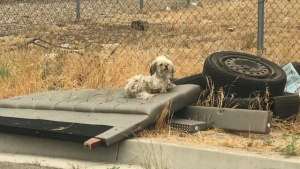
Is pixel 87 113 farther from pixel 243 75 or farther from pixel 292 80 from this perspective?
pixel 292 80

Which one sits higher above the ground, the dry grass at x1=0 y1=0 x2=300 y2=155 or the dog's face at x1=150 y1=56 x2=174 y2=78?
the dog's face at x1=150 y1=56 x2=174 y2=78

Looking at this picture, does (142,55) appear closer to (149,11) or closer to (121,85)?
(121,85)

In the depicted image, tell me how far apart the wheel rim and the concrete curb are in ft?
5.56

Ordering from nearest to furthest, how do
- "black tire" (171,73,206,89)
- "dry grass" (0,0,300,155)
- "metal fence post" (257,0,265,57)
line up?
"dry grass" (0,0,300,155)
"black tire" (171,73,206,89)
"metal fence post" (257,0,265,57)

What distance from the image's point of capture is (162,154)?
5172 mm

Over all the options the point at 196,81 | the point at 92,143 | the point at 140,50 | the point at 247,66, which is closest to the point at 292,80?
the point at 247,66

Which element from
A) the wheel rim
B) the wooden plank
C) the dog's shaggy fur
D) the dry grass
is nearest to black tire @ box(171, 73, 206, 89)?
the wheel rim

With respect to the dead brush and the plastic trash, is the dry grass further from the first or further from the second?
the plastic trash

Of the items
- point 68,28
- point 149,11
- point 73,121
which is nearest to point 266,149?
point 73,121

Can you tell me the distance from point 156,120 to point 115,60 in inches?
130

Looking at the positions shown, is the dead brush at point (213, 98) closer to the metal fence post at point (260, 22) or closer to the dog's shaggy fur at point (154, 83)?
the dog's shaggy fur at point (154, 83)

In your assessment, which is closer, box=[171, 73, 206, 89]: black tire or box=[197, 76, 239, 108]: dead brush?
box=[197, 76, 239, 108]: dead brush

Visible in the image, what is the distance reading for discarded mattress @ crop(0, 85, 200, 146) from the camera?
551cm

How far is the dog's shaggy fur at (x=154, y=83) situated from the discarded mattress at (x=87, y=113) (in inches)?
3.9
